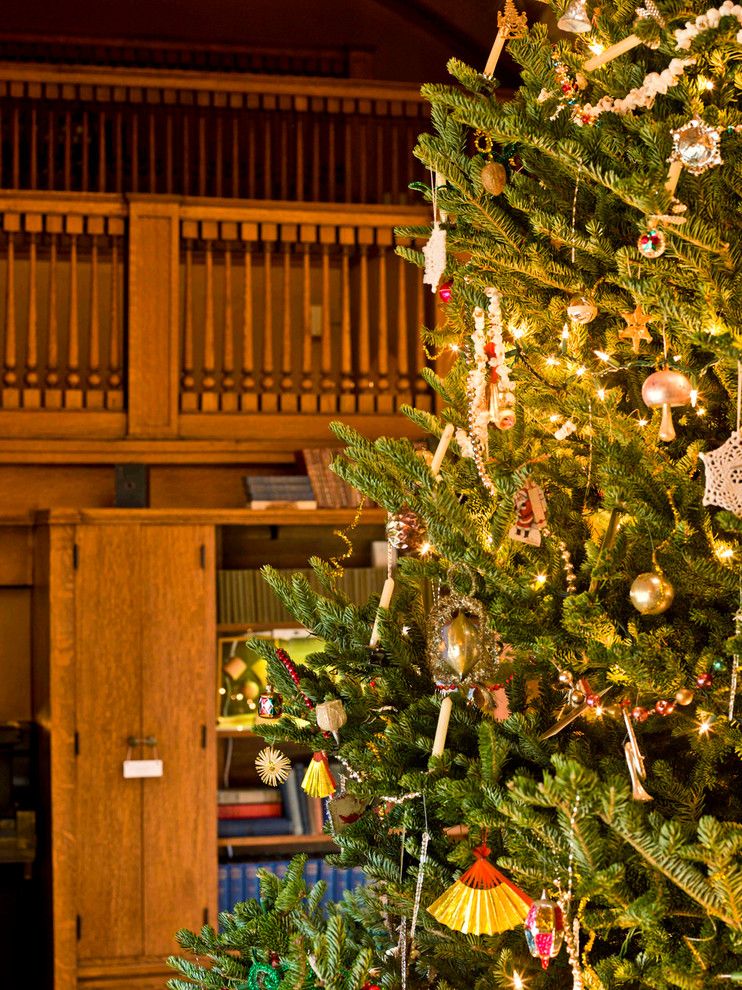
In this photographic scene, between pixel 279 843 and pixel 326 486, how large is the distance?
1.48 meters

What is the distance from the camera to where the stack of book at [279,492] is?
15.9ft

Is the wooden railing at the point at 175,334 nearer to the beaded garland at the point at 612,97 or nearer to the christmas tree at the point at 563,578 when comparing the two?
the christmas tree at the point at 563,578

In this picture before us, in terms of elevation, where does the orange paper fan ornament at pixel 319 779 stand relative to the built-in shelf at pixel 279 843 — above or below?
above

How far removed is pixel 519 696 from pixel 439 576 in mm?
225

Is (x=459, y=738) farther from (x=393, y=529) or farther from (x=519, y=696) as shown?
(x=393, y=529)

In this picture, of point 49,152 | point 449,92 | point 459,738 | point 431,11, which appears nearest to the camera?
point 449,92

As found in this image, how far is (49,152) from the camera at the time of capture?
6012mm

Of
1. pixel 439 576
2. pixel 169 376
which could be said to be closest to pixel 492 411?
pixel 439 576

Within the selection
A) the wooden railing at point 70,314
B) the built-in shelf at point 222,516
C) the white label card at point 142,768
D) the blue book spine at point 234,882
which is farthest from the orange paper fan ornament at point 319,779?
the wooden railing at point 70,314

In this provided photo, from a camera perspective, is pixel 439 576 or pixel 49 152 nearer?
pixel 439 576

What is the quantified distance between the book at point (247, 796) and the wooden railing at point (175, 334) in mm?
1531

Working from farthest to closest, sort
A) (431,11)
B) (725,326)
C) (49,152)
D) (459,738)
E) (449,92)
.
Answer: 1. (431,11)
2. (49,152)
3. (459,738)
4. (449,92)
5. (725,326)

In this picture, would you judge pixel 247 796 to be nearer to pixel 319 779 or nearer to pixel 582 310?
pixel 319 779

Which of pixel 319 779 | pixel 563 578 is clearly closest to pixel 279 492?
pixel 319 779
